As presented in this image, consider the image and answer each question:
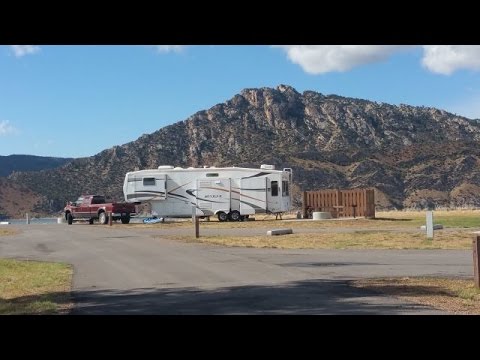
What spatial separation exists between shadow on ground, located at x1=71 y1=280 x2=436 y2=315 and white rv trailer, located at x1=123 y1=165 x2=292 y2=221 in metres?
26.0

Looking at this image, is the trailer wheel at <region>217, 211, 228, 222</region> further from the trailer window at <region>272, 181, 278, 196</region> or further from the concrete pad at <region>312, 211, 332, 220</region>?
the concrete pad at <region>312, 211, 332, 220</region>

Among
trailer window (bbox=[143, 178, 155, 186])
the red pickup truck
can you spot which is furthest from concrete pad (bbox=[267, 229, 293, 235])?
the red pickup truck

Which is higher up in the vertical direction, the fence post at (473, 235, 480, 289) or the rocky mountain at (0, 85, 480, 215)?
the rocky mountain at (0, 85, 480, 215)

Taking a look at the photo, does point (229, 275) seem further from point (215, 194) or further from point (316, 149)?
point (316, 149)

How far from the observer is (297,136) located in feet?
314

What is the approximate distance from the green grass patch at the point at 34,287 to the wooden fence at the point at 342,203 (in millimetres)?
25947

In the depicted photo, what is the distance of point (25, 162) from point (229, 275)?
114283 mm

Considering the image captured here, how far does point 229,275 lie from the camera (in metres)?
13.2

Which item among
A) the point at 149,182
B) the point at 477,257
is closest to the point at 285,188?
the point at 149,182

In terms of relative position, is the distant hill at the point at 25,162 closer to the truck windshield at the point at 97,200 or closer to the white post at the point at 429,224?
the truck windshield at the point at 97,200

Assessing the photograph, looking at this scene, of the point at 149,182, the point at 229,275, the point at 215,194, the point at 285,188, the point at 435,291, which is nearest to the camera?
the point at 435,291

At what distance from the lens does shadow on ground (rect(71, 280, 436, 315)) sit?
8.79 m

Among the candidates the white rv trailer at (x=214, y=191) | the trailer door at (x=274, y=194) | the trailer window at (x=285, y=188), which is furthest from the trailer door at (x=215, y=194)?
the trailer window at (x=285, y=188)

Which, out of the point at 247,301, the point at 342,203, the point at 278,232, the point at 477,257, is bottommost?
the point at 247,301
